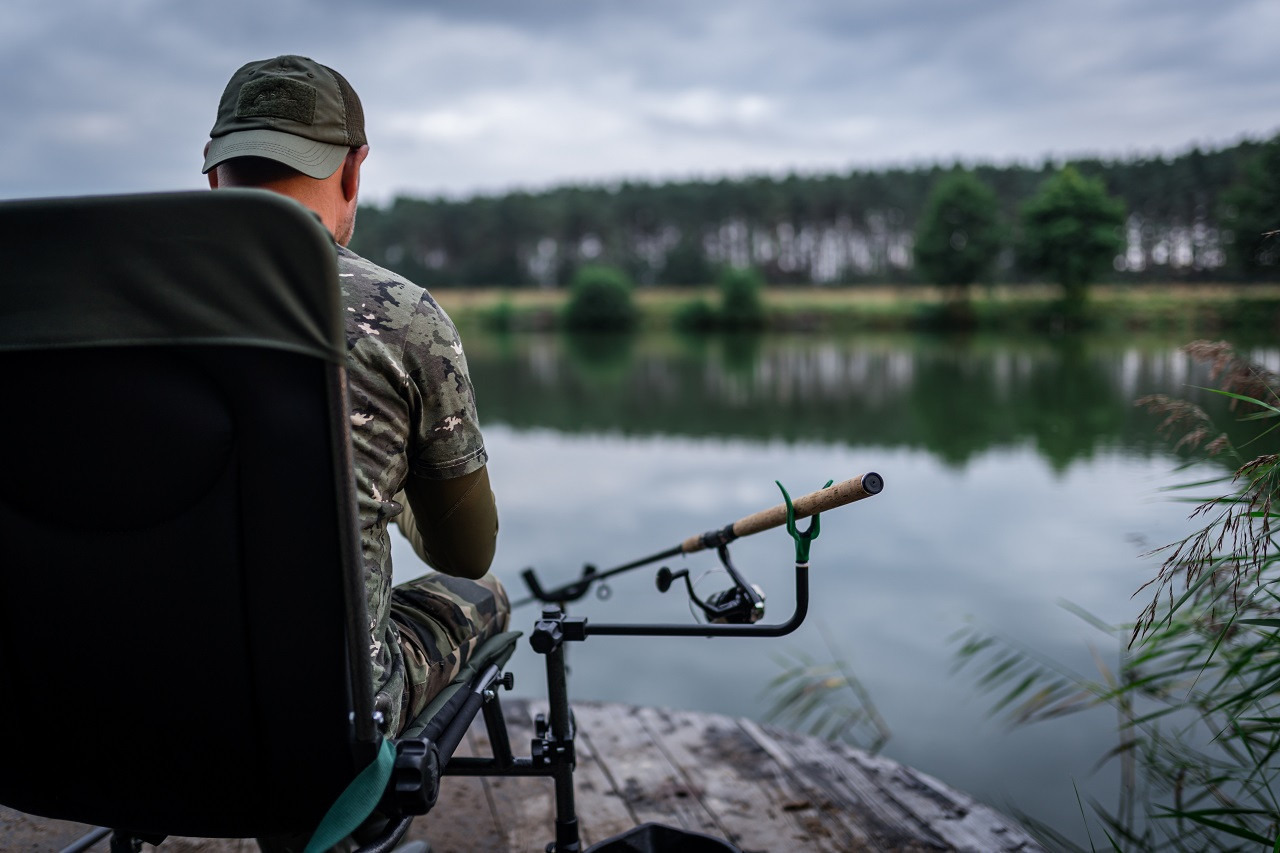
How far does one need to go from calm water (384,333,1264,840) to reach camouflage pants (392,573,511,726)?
7.87 ft

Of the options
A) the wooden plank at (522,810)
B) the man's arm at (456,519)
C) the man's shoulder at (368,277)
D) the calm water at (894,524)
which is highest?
the man's shoulder at (368,277)

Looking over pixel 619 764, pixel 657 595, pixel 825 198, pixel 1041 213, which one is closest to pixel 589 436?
pixel 657 595

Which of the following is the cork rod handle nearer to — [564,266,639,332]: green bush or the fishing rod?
the fishing rod

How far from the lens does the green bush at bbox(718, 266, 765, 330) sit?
44844 millimetres

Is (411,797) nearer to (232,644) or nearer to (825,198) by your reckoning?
(232,644)

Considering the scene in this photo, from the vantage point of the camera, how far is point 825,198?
5784cm

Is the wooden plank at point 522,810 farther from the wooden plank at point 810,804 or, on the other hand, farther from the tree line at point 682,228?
the tree line at point 682,228

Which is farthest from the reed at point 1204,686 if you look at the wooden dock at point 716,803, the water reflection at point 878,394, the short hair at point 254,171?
the water reflection at point 878,394

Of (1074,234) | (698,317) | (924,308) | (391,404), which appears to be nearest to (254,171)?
(391,404)

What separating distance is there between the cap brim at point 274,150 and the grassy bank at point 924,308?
422 cm

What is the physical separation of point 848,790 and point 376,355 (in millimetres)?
1892

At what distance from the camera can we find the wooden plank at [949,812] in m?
2.24

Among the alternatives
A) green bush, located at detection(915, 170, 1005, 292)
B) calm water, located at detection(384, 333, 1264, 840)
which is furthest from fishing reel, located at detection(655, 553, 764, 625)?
green bush, located at detection(915, 170, 1005, 292)

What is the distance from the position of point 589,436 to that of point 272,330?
1194 cm
